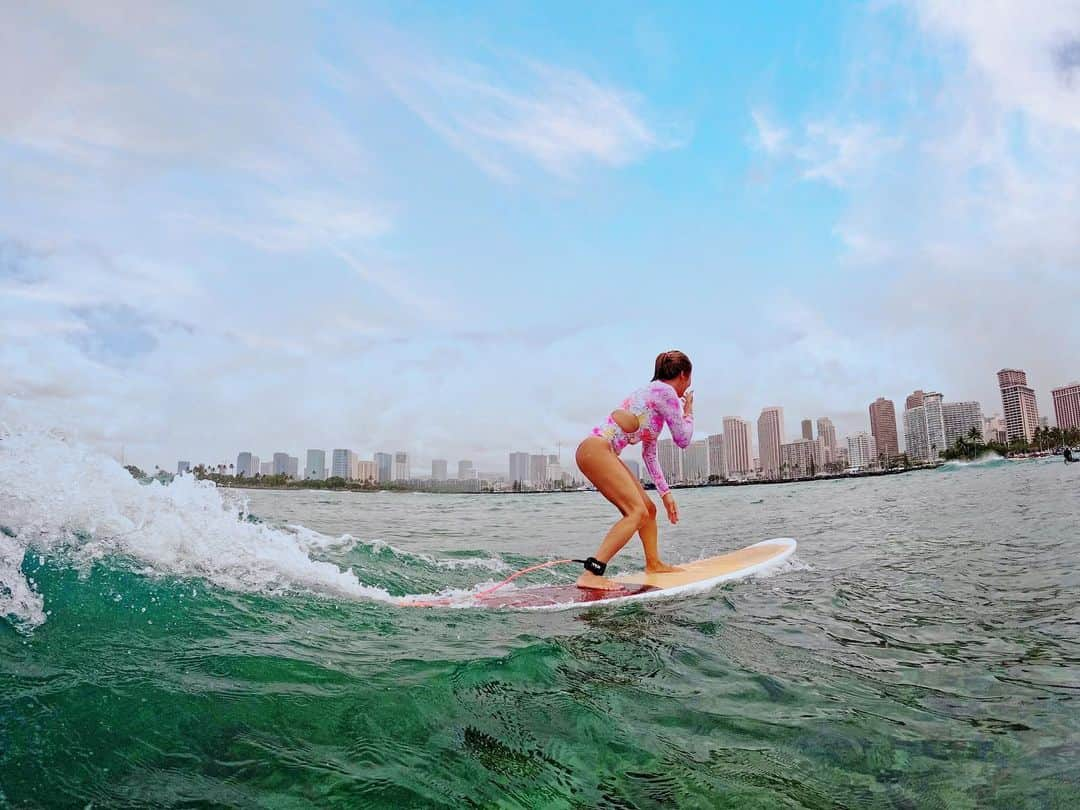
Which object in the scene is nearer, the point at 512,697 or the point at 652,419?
the point at 512,697

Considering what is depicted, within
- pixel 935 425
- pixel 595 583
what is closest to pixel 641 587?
pixel 595 583

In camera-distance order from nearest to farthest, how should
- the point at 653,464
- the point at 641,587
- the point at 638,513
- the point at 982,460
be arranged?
the point at 641,587
the point at 638,513
the point at 653,464
the point at 982,460

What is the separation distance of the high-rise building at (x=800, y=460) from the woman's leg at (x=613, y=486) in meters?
181

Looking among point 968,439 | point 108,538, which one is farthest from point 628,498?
point 968,439

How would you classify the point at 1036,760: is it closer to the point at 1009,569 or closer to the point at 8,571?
the point at 1009,569

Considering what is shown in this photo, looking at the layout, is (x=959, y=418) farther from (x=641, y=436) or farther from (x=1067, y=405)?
(x=641, y=436)

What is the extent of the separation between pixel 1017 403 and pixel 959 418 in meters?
24.9

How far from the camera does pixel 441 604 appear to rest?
5.90 meters

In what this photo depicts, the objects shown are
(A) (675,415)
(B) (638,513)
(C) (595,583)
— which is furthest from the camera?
(A) (675,415)

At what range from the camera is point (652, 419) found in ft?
24.3

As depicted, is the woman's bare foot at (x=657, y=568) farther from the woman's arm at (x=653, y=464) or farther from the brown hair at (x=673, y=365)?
the brown hair at (x=673, y=365)

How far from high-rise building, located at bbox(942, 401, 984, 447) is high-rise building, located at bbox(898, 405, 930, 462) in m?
5.40

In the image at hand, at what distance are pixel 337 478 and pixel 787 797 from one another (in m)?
115

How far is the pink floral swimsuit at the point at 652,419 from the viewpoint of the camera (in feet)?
23.8
